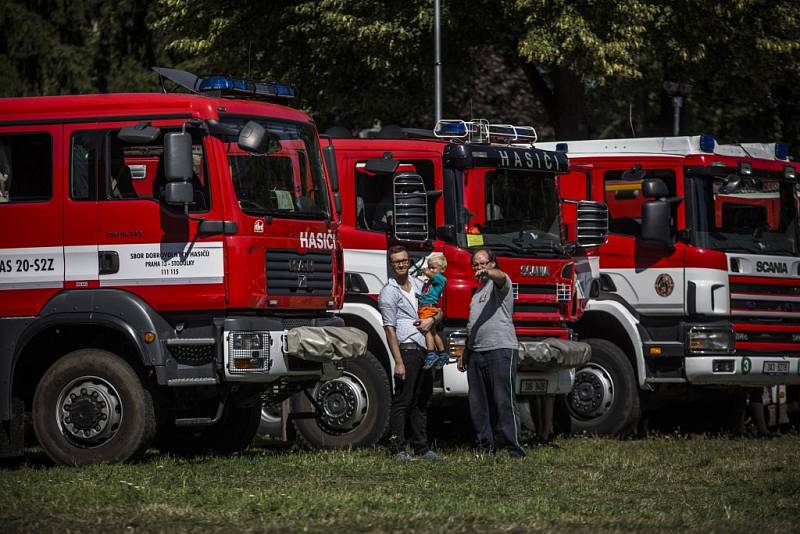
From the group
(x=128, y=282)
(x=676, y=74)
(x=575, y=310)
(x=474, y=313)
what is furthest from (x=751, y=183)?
(x=676, y=74)

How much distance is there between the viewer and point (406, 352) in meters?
13.6

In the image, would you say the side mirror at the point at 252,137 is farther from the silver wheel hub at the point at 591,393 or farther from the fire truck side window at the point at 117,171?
the silver wheel hub at the point at 591,393

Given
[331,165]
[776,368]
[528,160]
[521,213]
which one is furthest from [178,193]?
[776,368]

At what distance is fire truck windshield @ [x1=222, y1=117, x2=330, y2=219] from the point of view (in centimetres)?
1274

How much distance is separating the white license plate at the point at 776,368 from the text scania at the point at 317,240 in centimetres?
582

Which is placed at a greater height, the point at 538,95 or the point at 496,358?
the point at 538,95

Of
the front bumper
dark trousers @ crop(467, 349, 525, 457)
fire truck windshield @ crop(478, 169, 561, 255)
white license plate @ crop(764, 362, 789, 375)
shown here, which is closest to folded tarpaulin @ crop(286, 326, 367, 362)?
dark trousers @ crop(467, 349, 525, 457)

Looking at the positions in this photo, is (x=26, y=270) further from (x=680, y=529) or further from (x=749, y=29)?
(x=749, y=29)

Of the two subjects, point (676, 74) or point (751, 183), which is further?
point (676, 74)

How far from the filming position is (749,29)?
25.7 meters

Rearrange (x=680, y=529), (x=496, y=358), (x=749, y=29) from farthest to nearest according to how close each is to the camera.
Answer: (x=749, y=29) < (x=496, y=358) < (x=680, y=529)

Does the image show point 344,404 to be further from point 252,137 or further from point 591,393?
point 591,393

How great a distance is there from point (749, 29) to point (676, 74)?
3.41 meters

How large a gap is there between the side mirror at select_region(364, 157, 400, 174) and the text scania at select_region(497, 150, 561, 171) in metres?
1.12
